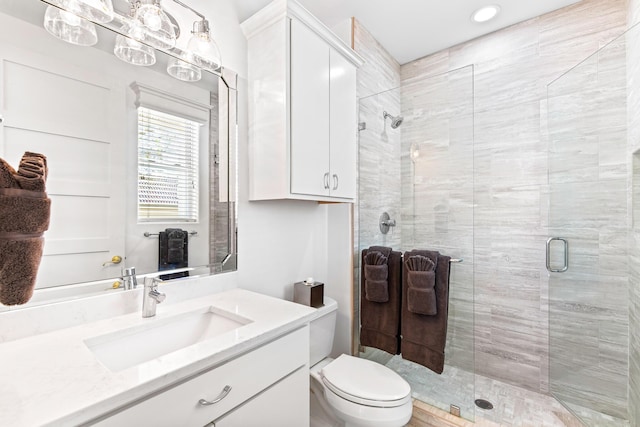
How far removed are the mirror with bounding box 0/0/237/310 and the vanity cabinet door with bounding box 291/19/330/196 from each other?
0.39m

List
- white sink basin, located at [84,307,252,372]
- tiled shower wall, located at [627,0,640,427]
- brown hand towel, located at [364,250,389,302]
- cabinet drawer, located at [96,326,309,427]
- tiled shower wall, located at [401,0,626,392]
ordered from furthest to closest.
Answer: tiled shower wall, located at [401,0,626,392] → brown hand towel, located at [364,250,389,302] → tiled shower wall, located at [627,0,640,427] → white sink basin, located at [84,307,252,372] → cabinet drawer, located at [96,326,309,427]

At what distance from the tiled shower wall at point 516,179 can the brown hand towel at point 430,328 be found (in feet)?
2.29

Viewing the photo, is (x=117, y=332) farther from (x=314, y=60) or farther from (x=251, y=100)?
(x=314, y=60)

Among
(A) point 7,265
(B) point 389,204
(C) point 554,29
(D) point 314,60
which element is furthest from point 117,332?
(C) point 554,29

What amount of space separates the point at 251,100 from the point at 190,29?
407 mm

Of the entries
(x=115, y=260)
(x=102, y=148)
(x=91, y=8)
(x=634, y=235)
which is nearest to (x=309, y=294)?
(x=115, y=260)

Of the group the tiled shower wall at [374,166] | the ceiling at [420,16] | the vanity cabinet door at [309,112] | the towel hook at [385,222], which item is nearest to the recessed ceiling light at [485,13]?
the ceiling at [420,16]

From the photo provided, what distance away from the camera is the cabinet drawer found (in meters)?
0.72

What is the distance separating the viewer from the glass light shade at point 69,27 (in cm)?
100

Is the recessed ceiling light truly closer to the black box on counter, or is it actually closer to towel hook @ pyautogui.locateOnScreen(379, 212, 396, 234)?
towel hook @ pyautogui.locateOnScreen(379, 212, 396, 234)

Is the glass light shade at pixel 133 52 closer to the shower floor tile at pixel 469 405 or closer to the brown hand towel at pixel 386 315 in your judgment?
the brown hand towel at pixel 386 315

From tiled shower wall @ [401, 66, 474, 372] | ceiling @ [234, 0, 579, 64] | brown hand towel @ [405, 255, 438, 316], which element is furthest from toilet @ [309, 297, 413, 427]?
ceiling @ [234, 0, 579, 64]

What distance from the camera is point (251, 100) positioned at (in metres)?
1.62

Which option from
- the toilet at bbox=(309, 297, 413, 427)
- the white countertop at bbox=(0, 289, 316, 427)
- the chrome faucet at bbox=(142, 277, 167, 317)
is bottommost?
the toilet at bbox=(309, 297, 413, 427)
